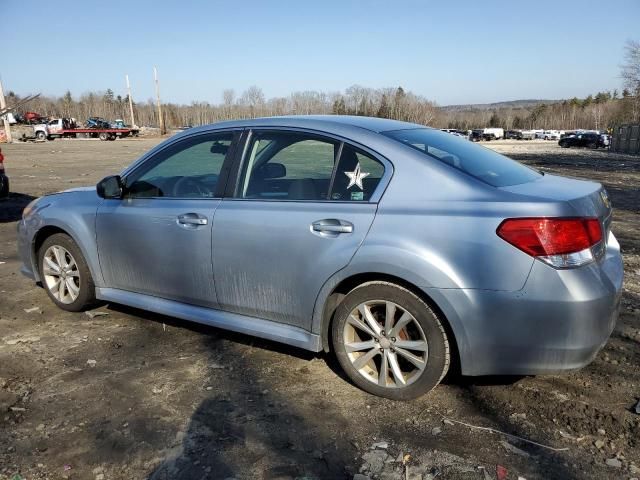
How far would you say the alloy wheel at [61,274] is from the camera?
4520 mm

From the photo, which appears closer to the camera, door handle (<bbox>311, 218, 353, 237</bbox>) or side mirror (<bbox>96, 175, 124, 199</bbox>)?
door handle (<bbox>311, 218, 353, 237</bbox>)

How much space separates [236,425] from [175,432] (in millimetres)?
327

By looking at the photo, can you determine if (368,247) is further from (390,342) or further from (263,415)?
(263,415)

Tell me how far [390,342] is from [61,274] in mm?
3108

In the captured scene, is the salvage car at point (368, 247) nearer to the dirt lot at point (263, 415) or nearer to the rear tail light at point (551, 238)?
the rear tail light at point (551, 238)

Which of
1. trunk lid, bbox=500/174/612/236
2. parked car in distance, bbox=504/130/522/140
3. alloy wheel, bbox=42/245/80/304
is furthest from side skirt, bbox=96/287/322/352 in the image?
parked car in distance, bbox=504/130/522/140

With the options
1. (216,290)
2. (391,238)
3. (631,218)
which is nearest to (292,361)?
(216,290)

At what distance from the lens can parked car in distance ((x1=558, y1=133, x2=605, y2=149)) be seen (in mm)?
48031

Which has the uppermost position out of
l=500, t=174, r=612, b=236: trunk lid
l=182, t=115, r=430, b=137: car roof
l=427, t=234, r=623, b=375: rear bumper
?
l=182, t=115, r=430, b=137: car roof

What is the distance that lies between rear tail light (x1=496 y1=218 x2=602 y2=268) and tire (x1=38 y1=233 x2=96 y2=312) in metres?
3.41

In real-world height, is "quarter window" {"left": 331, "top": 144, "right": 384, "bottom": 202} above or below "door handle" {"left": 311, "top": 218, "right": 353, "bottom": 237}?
above

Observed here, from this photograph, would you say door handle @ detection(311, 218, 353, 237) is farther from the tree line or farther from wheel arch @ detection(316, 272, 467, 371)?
the tree line

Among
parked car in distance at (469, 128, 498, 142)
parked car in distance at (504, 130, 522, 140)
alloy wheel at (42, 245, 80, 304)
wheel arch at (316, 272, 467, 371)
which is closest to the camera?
wheel arch at (316, 272, 467, 371)

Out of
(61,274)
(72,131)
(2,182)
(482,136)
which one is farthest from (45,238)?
(482,136)
